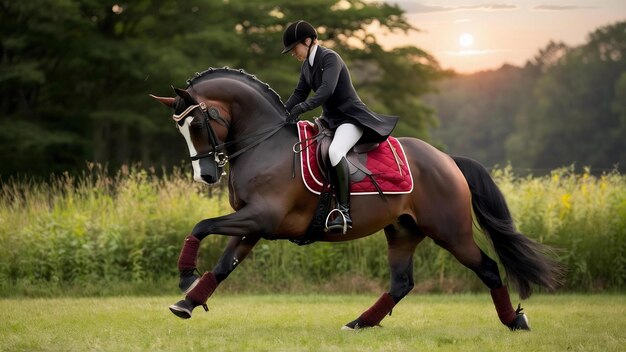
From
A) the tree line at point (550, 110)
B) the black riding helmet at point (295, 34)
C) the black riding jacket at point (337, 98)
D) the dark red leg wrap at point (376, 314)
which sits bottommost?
the tree line at point (550, 110)

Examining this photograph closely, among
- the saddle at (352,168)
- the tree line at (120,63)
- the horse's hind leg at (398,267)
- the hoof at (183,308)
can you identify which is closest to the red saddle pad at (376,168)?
the saddle at (352,168)

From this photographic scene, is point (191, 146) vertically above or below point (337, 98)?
below

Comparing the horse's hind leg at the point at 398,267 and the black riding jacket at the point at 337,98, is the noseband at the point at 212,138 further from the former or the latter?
the horse's hind leg at the point at 398,267

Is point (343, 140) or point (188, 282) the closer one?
point (188, 282)

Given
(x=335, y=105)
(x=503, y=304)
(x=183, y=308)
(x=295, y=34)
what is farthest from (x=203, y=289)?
(x=503, y=304)

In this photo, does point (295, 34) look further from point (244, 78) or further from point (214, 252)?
point (214, 252)

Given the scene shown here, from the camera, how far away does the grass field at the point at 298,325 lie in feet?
24.6

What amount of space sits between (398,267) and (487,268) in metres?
0.87

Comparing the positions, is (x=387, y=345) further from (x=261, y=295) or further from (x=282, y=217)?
(x=261, y=295)

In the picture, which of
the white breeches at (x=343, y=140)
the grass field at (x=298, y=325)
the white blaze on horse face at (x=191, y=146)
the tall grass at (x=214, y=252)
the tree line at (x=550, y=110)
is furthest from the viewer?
the tree line at (x=550, y=110)

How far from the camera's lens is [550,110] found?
243ft

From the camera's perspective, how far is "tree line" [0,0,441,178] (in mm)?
35000

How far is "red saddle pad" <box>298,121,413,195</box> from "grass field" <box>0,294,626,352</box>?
1.35m

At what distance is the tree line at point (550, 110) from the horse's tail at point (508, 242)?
56.7 metres
